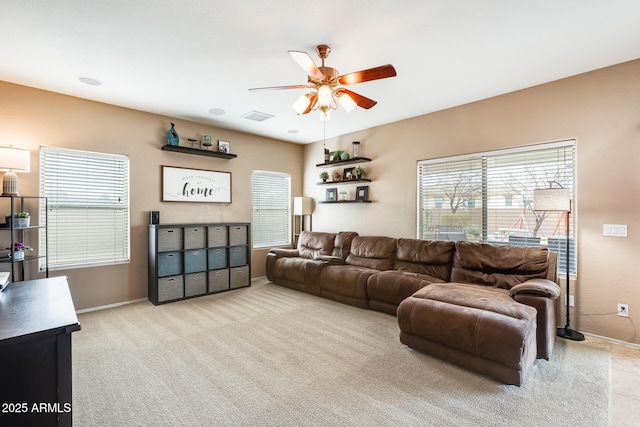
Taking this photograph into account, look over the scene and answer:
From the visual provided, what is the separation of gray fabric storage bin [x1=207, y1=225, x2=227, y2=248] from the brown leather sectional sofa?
91 cm

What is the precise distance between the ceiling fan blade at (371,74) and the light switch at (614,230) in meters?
2.76

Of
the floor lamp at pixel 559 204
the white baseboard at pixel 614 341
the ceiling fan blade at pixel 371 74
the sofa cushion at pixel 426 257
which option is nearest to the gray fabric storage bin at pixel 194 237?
the sofa cushion at pixel 426 257

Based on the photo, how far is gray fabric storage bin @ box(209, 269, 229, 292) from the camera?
475cm

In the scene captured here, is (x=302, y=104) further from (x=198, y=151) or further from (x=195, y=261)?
(x=195, y=261)

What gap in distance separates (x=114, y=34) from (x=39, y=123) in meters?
2.01

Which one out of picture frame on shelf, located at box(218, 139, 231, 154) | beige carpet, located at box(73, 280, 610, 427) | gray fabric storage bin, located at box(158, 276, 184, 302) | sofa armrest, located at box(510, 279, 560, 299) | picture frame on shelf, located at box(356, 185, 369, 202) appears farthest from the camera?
picture frame on shelf, located at box(356, 185, 369, 202)

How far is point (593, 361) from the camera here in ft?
8.64

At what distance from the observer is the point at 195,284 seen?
4.55 m

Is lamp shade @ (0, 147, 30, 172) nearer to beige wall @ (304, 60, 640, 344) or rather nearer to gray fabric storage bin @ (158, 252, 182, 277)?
gray fabric storage bin @ (158, 252, 182, 277)

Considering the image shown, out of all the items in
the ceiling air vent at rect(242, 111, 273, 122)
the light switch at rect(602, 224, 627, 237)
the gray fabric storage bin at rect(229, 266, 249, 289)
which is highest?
the ceiling air vent at rect(242, 111, 273, 122)

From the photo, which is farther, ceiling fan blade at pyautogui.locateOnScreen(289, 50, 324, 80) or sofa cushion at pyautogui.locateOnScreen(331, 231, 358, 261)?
sofa cushion at pyautogui.locateOnScreen(331, 231, 358, 261)

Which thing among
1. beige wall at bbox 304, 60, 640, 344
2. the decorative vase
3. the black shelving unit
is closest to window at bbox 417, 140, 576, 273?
beige wall at bbox 304, 60, 640, 344

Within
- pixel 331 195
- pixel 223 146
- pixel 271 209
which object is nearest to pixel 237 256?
pixel 271 209

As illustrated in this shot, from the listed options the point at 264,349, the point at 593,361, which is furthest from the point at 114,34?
the point at 593,361
